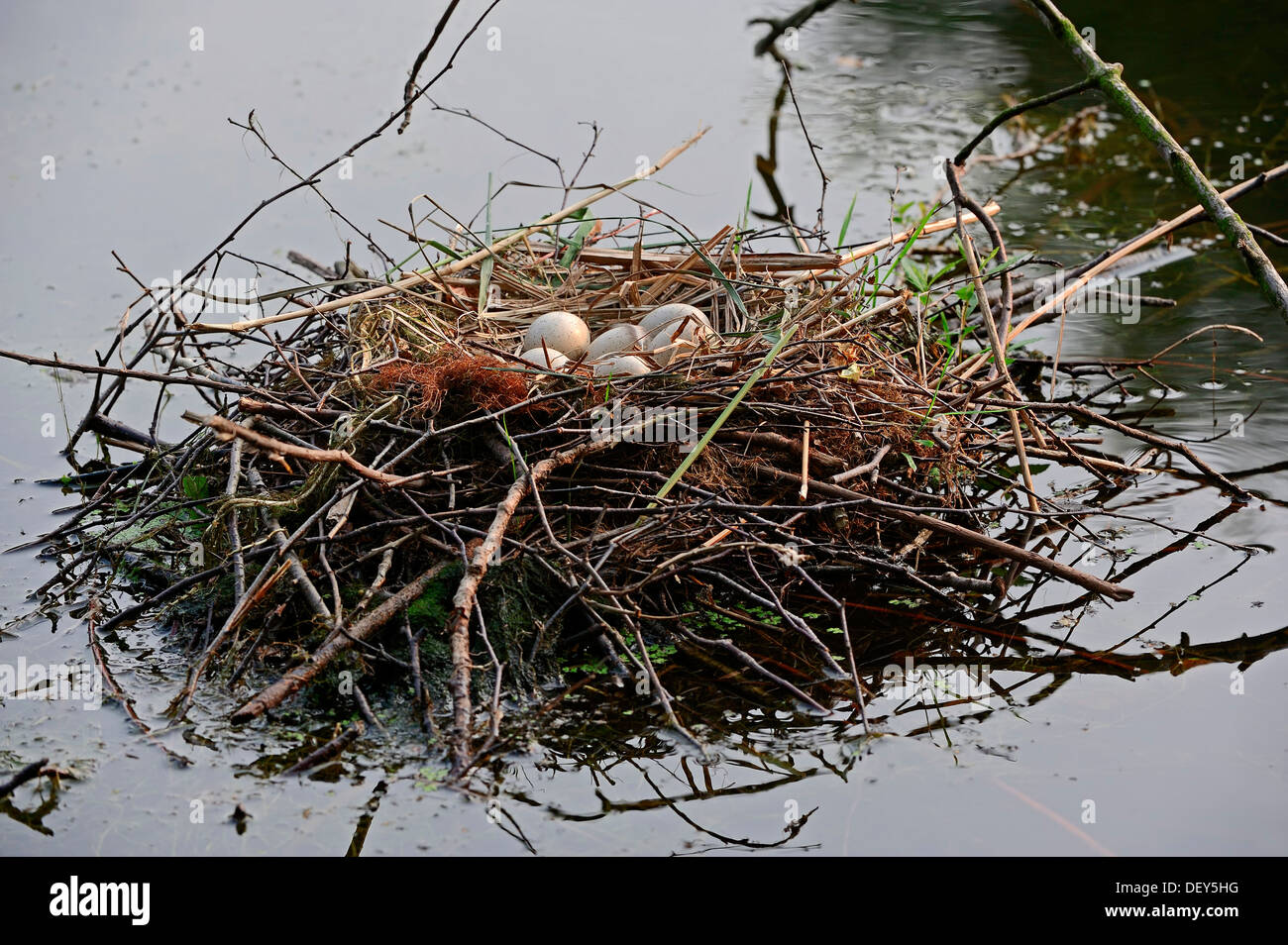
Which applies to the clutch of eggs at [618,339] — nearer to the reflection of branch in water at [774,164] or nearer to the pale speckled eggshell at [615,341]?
the pale speckled eggshell at [615,341]

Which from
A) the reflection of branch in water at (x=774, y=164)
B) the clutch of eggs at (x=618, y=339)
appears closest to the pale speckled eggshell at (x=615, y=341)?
the clutch of eggs at (x=618, y=339)

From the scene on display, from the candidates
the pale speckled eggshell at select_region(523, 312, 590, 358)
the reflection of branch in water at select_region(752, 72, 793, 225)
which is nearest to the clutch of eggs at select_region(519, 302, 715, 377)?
the pale speckled eggshell at select_region(523, 312, 590, 358)

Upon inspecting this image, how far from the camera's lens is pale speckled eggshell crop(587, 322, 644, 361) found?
306 cm

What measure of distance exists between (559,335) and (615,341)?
14cm

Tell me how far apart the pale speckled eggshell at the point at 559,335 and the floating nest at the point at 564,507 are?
55 millimetres

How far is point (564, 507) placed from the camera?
2623mm

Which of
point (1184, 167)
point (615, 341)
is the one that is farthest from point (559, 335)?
point (1184, 167)

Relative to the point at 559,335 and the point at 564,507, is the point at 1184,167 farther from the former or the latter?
the point at 564,507

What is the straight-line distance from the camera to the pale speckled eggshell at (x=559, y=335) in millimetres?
3051

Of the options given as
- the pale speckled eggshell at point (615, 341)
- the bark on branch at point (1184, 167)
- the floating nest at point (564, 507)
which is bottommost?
the floating nest at point (564, 507)

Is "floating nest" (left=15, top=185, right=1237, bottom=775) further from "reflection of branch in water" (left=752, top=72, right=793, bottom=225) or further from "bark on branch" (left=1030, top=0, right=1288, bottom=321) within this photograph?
"reflection of branch in water" (left=752, top=72, right=793, bottom=225)

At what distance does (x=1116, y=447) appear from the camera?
3727 mm

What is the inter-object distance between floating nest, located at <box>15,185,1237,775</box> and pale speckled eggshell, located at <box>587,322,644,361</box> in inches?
1.6

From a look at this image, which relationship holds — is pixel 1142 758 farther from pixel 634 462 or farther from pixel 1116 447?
pixel 1116 447
